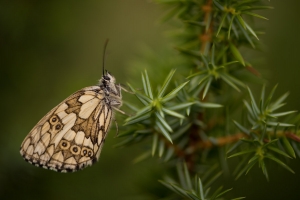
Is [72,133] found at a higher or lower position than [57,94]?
lower

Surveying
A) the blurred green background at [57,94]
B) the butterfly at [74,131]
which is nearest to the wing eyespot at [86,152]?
the butterfly at [74,131]

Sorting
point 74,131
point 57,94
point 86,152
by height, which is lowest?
point 86,152

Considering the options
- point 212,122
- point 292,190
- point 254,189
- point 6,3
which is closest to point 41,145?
point 6,3

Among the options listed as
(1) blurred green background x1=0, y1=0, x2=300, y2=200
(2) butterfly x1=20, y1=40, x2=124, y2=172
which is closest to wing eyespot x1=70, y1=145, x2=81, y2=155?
(2) butterfly x1=20, y1=40, x2=124, y2=172

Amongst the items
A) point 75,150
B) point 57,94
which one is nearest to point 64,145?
point 75,150

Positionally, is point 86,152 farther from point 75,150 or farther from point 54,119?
point 54,119

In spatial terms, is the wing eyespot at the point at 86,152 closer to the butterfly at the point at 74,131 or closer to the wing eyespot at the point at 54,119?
the butterfly at the point at 74,131

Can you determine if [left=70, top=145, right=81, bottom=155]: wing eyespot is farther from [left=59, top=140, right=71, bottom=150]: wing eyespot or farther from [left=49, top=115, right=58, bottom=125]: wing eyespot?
[left=49, top=115, right=58, bottom=125]: wing eyespot

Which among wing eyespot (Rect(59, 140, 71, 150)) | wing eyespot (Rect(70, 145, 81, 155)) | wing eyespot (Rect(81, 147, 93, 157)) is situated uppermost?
wing eyespot (Rect(59, 140, 71, 150))

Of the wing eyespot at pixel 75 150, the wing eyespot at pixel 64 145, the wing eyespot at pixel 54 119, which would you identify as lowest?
the wing eyespot at pixel 75 150
